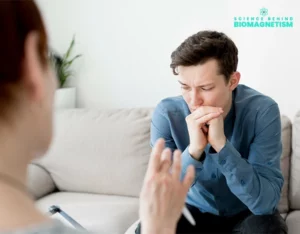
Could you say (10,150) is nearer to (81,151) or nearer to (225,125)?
(225,125)

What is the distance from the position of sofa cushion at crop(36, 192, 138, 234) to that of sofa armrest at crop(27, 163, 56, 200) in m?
0.05

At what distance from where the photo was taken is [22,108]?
562 millimetres

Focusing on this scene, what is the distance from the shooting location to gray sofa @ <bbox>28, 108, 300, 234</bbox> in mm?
2119

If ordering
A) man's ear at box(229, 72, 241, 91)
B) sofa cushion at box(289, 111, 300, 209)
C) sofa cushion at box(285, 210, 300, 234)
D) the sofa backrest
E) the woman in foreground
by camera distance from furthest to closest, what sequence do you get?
1. the sofa backrest
2. sofa cushion at box(289, 111, 300, 209)
3. sofa cushion at box(285, 210, 300, 234)
4. man's ear at box(229, 72, 241, 91)
5. the woman in foreground

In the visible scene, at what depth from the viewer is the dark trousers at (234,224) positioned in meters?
1.58

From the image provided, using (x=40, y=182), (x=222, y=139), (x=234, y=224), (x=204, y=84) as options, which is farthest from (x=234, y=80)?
(x=40, y=182)

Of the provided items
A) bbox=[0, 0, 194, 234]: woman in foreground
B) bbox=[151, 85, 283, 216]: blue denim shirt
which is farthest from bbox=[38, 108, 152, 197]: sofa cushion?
bbox=[0, 0, 194, 234]: woman in foreground

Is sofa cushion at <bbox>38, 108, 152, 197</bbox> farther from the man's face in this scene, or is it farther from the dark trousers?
the man's face

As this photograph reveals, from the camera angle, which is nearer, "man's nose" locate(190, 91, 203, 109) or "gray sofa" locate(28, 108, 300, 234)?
"man's nose" locate(190, 91, 203, 109)

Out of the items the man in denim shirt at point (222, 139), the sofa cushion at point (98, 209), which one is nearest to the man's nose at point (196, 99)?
the man in denim shirt at point (222, 139)

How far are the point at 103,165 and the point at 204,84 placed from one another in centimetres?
90

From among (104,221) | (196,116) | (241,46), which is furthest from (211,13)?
(104,221)

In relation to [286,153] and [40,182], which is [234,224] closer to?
[286,153]

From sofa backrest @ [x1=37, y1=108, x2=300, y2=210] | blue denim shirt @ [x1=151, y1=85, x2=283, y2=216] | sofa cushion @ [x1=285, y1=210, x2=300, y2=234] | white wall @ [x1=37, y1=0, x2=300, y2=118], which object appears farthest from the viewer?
white wall @ [x1=37, y1=0, x2=300, y2=118]
